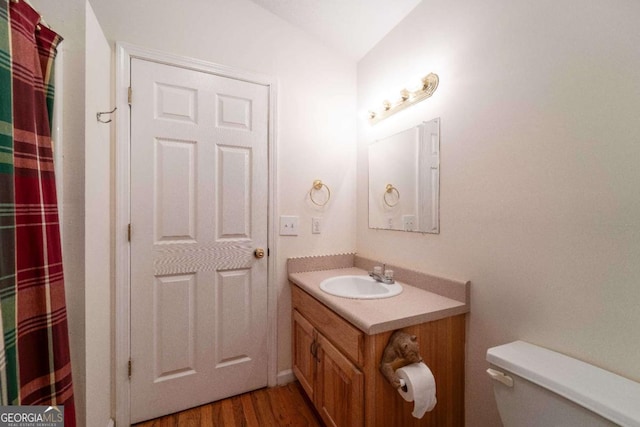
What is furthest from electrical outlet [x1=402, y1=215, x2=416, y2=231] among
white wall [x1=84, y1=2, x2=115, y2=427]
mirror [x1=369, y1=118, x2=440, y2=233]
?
white wall [x1=84, y1=2, x2=115, y2=427]

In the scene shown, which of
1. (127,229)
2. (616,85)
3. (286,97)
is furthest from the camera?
(286,97)

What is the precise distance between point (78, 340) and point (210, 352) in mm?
736

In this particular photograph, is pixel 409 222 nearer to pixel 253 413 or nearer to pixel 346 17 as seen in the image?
pixel 346 17

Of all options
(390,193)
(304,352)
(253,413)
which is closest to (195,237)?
(304,352)

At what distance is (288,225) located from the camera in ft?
5.86

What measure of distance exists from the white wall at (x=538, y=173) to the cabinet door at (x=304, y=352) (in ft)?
2.51

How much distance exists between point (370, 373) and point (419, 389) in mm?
180

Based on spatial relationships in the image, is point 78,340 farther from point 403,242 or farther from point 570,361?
point 570,361

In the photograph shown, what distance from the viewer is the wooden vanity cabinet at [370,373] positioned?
1.03m

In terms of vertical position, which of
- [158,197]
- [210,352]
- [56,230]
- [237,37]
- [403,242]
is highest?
[237,37]

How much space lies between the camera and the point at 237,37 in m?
1.65

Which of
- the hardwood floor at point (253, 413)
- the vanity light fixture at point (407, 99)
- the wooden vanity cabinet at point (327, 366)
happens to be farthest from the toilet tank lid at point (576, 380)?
the vanity light fixture at point (407, 99)

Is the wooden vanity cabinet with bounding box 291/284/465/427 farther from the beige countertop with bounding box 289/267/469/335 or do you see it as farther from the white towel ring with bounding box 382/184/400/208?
the white towel ring with bounding box 382/184/400/208

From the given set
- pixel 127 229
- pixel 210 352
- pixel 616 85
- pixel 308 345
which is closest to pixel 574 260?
pixel 616 85
